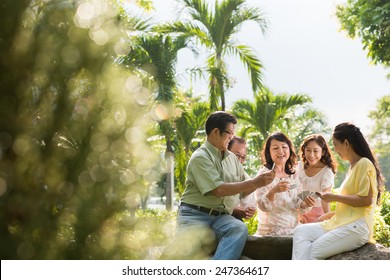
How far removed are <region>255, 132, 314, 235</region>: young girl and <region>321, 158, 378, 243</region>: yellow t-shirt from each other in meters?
0.62

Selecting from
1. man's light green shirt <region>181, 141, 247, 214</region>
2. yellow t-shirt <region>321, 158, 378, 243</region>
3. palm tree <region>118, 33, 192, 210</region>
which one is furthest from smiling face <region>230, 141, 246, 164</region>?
palm tree <region>118, 33, 192, 210</region>

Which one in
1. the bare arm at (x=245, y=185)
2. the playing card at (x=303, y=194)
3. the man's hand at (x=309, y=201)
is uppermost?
the bare arm at (x=245, y=185)

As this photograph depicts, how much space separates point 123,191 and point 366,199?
102 inches

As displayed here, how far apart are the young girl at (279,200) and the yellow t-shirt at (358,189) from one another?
0.62 m

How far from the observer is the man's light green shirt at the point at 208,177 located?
4.58m

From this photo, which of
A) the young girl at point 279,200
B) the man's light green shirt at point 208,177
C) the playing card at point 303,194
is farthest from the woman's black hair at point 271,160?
the man's light green shirt at point 208,177

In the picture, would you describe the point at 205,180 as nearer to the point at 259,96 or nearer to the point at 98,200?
the point at 98,200

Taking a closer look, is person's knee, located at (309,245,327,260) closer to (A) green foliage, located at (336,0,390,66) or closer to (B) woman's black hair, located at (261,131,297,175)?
(B) woman's black hair, located at (261,131,297,175)

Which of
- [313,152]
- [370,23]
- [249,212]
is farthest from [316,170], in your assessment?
[370,23]

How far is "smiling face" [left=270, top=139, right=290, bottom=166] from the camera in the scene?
5.12 metres

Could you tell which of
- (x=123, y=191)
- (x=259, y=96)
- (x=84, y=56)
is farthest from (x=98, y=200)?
(x=259, y=96)

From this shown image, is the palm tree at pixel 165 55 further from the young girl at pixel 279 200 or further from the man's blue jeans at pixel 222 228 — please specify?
the man's blue jeans at pixel 222 228

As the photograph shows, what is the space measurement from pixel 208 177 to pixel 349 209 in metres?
1.15

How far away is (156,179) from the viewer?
2.20 m
